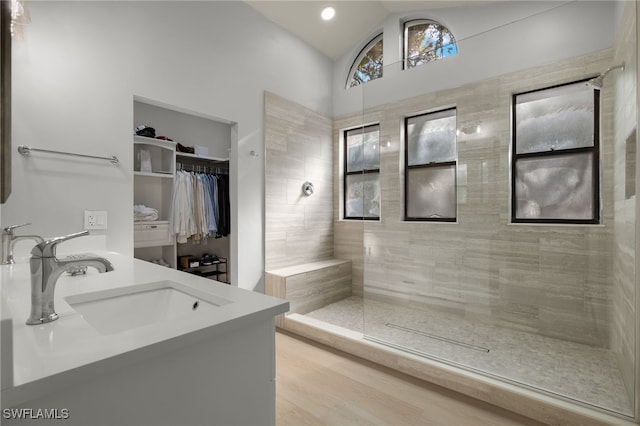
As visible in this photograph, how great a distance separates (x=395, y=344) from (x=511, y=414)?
85 centimetres

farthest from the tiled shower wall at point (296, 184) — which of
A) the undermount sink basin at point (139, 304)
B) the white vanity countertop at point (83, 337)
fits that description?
the white vanity countertop at point (83, 337)

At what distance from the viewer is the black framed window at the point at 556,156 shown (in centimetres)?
223

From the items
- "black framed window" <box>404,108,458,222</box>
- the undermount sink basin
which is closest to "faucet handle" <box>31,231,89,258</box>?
the undermount sink basin

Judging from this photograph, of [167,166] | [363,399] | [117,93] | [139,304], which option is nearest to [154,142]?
[167,166]

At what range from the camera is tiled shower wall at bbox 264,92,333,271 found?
3.54 metres

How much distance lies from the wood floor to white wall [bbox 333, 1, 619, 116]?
2.55 meters

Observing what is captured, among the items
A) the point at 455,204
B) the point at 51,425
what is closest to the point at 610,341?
the point at 455,204

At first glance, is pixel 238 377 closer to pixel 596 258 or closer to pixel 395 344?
pixel 395 344

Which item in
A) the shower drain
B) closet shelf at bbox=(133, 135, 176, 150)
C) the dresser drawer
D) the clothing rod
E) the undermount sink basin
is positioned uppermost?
closet shelf at bbox=(133, 135, 176, 150)

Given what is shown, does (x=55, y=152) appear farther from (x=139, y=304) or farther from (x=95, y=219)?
(x=139, y=304)

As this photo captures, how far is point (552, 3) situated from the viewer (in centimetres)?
293

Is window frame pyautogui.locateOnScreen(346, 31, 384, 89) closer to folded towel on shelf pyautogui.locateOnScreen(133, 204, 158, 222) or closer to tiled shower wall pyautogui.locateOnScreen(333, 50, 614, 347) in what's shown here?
tiled shower wall pyautogui.locateOnScreen(333, 50, 614, 347)

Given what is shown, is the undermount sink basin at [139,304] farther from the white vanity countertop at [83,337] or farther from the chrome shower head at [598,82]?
the chrome shower head at [598,82]

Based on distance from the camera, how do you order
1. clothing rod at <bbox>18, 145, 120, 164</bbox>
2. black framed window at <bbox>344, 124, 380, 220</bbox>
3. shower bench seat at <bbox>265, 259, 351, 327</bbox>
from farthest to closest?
black framed window at <bbox>344, 124, 380, 220</bbox> → shower bench seat at <bbox>265, 259, 351, 327</bbox> → clothing rod at <bbox>18, 145, 120, 164</bbox>
